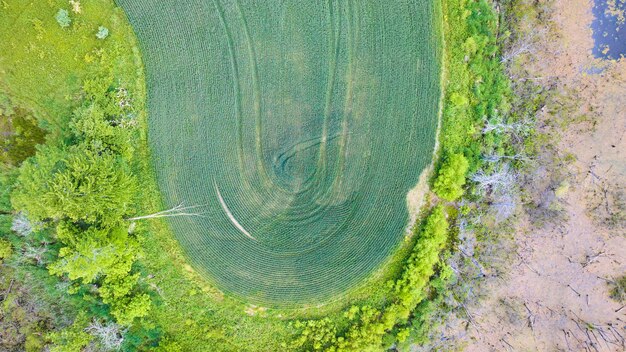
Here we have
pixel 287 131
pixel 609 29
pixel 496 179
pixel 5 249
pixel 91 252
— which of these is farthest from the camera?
pixel 287 131

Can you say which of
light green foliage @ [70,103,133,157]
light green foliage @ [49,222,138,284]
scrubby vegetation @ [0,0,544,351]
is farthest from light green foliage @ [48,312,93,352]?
light green foliage @ [70,103,133,157]

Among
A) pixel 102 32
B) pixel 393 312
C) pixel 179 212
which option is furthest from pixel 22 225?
pixel 393 312

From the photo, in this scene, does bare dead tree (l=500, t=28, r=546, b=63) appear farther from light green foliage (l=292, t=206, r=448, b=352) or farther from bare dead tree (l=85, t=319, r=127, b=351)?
bare dead tree (l=85, t=319, r=127, b=351)

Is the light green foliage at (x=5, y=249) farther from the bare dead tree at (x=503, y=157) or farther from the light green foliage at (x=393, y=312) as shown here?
the bare dead tree at (x=503, y=157)

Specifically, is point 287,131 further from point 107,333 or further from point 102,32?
point 107,333

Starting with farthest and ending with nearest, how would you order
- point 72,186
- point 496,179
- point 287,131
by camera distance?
point 287,131 → point 496,179 → point 72,186

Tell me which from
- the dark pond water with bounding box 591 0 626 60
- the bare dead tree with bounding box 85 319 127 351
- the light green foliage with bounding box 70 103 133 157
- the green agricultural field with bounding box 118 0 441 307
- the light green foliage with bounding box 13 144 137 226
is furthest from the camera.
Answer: the green agricultural field with bounding box 118 0 441 307

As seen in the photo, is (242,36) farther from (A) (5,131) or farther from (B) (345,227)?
(A) (5,131)
